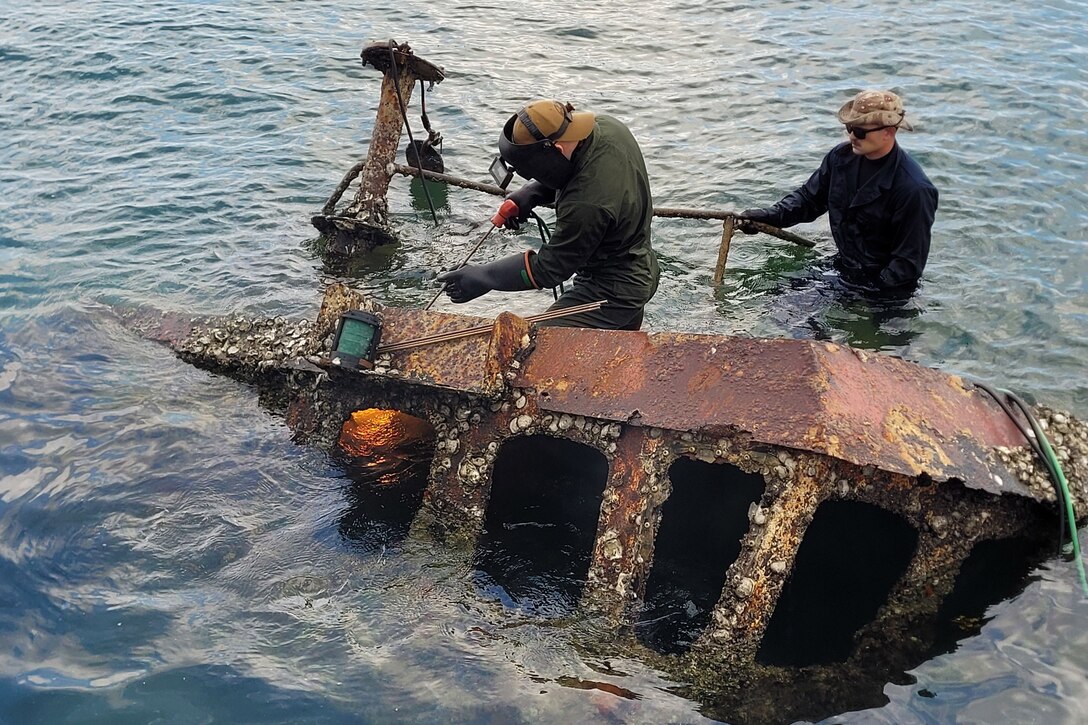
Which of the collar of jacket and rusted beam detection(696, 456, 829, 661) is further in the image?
the collar of jacket

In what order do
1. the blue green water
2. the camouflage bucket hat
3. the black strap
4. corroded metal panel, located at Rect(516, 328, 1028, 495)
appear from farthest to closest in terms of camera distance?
the camouflage bucket hat
the black strap
the blue green water
corroded metal panel, located at Rect(516, 328, 1028, 495)

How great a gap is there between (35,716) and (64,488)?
189 cm

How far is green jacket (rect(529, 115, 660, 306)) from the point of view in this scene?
18.1 feet

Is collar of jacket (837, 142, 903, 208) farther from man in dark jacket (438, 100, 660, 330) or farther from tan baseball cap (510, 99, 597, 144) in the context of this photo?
tan baseball cap (510, 99, 597, 144)

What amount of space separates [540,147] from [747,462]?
7.48ft

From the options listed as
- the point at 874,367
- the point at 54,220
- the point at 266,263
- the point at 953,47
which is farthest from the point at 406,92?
the point at 953,47

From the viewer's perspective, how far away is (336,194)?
365 inches

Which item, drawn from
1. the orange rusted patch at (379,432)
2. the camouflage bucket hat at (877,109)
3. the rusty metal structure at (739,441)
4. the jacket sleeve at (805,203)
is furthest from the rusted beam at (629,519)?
the jacket sleeve at (805,203)

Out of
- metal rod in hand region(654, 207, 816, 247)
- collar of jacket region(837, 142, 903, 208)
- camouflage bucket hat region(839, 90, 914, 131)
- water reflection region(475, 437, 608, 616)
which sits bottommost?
water reflection region(475, 437, 608, 616)

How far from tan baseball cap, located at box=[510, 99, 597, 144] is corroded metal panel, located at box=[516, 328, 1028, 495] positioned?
4.26 ft

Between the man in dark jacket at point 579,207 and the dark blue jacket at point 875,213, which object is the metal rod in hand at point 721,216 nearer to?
the dark blue jacket at point 875,213

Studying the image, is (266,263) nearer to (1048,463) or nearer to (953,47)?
(1048,463)

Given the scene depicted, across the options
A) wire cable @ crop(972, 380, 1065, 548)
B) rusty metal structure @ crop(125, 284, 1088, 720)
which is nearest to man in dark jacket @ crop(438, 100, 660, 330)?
rusty metal structure @ crop(125, 284, 1088, 720)

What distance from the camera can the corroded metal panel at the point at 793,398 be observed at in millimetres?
4039
